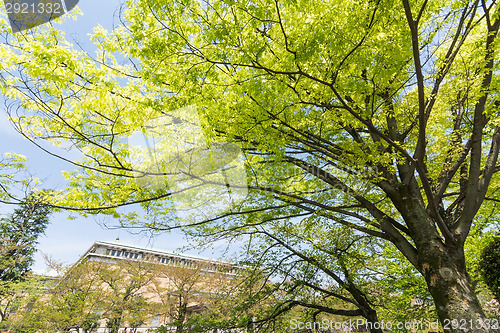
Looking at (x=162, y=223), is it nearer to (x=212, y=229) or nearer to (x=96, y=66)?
(x=212, y=229)

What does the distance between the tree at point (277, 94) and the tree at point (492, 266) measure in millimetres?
1426

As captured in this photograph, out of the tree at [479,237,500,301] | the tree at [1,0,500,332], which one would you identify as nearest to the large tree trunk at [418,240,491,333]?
the tree at [1,0,500,332]

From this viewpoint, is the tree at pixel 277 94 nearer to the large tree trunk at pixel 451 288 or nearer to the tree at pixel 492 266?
the large tree trunk at pixel 451 288

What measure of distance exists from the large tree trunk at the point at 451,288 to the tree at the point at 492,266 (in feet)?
7.62

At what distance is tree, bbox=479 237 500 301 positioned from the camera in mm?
5172

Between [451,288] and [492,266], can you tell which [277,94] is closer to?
[451,288]

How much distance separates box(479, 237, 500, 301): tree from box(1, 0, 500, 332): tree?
56.2 inches

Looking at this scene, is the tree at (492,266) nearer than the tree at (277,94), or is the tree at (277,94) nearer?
the tree at (277,94)

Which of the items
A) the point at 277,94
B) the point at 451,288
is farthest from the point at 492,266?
the point at 277,94

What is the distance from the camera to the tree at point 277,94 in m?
3.36

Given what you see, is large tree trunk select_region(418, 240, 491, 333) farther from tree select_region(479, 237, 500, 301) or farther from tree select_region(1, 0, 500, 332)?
tree select_region(479, 237, 500, 301)

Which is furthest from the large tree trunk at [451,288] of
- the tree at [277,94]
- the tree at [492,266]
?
the tree at [492,266]

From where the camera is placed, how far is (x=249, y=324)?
22.3 ft

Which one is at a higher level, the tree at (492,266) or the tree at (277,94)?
the tree at (277,94)
